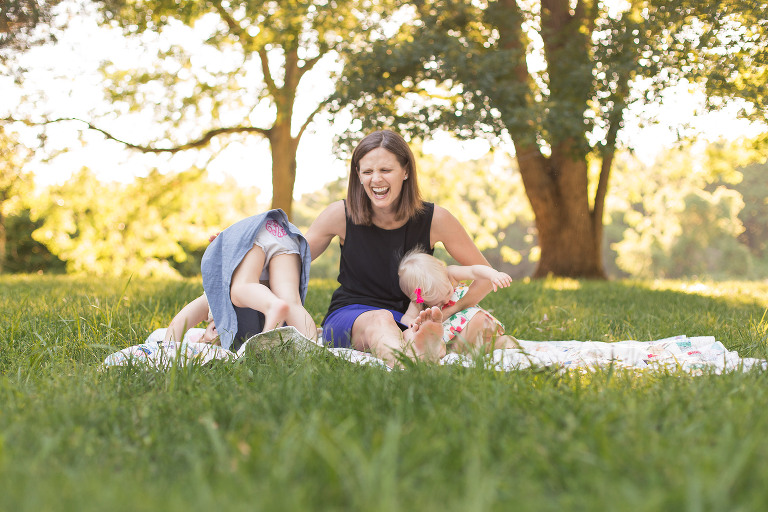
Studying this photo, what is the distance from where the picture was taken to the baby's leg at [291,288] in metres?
3.11

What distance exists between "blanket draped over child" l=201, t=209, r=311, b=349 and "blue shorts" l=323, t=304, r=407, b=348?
43cm

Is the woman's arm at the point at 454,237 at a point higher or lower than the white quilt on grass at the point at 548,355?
higher

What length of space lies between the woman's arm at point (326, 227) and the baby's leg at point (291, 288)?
1.22ft

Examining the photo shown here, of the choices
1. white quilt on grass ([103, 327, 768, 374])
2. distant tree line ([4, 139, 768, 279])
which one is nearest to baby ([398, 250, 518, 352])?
white quilt on grass ([103, 327, 768, 374])

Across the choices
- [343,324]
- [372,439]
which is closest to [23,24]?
[343,324]

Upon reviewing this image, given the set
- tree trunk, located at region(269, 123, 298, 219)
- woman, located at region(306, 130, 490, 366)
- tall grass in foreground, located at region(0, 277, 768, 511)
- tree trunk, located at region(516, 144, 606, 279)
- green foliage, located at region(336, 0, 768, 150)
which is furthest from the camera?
tree trunk, located at region(269, 123, 298, 219)

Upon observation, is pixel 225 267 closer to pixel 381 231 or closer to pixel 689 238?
pixel 381 231

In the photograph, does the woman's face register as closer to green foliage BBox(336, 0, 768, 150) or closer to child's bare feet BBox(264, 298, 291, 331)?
child's bare feet BBox(264, 298, 291, 331)

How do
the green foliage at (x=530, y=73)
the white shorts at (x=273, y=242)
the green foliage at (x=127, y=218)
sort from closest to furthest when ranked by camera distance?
the white shorts at (x=273, y=242)
the green foliage at (x=530, y=73)
the green foliage at (x=127, y=218)

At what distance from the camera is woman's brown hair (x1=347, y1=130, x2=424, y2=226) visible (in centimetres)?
361

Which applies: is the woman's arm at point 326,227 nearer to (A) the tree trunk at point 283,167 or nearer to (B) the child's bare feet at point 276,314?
(B) the child's bare feet at point 276,314

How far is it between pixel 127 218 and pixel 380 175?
14.1 metres

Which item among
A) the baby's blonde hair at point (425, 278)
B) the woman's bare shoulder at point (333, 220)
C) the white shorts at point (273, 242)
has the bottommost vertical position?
the baby's blonde hair at point (425, 278)

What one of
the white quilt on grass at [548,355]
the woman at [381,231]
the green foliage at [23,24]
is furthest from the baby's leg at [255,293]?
the green foliage at [23,24]
